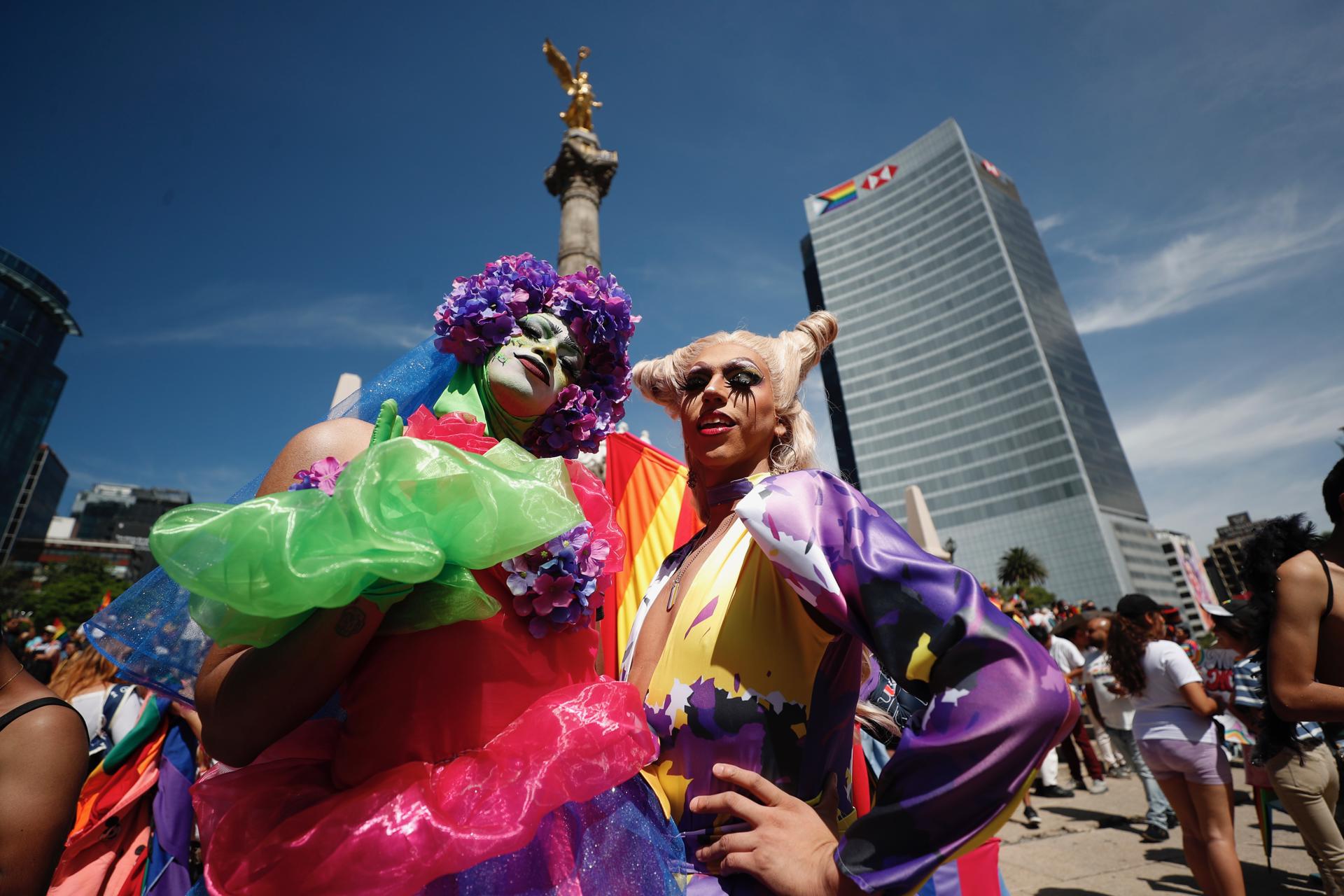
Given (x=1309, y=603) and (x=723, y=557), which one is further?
(x=1309, y=603)

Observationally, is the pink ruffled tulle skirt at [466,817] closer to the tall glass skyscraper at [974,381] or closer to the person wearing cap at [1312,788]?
the person wearing cap at [1312,788]

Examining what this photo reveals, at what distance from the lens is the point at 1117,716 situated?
24.4 feet

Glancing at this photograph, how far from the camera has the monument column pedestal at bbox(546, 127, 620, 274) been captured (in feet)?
48.2

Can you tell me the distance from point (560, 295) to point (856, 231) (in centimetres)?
9850

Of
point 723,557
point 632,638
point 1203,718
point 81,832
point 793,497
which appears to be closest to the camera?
point 793,497

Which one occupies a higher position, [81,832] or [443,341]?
[443,341]

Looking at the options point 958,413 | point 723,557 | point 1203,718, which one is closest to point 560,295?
point 723,557

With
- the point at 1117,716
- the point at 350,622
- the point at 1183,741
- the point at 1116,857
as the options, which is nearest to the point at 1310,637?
the point at 1183,741

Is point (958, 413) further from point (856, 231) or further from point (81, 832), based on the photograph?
point (81, 832)

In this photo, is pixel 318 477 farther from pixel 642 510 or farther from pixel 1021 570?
pixel 1021 570

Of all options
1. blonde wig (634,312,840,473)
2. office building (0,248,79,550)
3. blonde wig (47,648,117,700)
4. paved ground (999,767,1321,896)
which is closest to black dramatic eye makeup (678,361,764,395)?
blonde wig (634,312,840,473)

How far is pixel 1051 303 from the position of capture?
81.9 meters

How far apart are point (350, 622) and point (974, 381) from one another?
85.4m

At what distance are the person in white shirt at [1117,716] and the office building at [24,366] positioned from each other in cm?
10462
